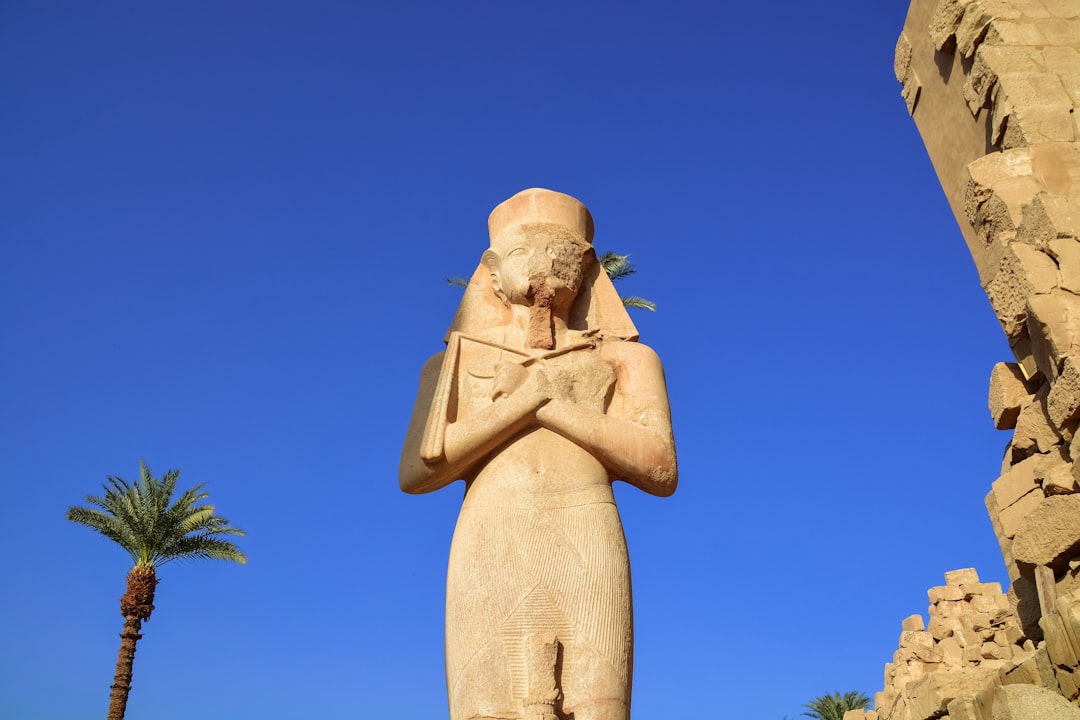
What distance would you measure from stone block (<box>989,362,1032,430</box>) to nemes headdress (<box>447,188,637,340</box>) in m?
2.66

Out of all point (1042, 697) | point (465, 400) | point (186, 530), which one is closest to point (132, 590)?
point (186, 530)

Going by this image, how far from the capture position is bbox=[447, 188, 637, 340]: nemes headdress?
510 centimetres

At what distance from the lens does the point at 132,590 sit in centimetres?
1686

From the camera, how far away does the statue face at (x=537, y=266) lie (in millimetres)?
4875

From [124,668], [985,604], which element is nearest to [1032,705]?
[985,604]

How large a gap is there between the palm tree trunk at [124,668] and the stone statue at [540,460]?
45.6 feet

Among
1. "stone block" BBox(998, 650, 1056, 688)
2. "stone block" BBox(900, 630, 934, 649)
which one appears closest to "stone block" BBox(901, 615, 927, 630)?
"stone block" BBox(900, 630, 934, 649)

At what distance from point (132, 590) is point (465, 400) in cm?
1432

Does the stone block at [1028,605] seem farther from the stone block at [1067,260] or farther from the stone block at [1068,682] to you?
the stone block at [1067,260]

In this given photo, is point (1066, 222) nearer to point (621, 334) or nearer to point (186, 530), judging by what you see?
point (621, 334)

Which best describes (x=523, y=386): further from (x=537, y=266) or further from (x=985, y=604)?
(x=985, y=604)

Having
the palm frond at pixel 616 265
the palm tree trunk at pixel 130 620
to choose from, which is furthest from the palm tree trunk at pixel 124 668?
the palm frond at pixel 616 265

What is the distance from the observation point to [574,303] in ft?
17.0

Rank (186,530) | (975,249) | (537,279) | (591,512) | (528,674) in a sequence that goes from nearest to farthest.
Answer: (528,674)
(591,512)
(537,279)
(975,249)
(186,530)
